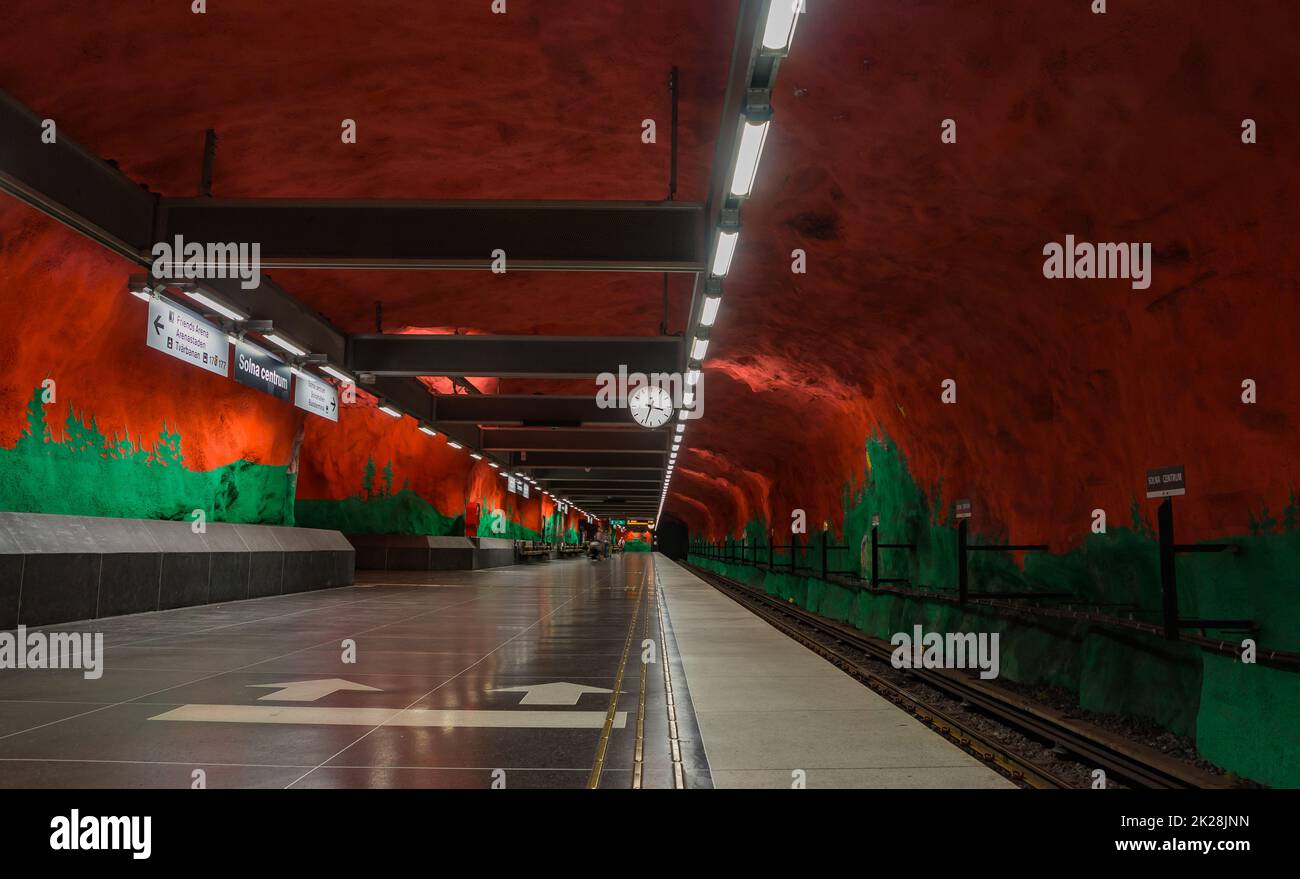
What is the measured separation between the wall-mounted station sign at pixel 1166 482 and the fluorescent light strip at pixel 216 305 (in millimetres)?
9200

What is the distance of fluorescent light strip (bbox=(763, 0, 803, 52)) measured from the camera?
4125 millimetres

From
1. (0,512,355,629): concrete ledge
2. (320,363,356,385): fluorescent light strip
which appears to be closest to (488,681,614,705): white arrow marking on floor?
(0,512,355,629): concrete ledge

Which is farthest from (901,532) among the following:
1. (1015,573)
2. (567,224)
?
(567,224)

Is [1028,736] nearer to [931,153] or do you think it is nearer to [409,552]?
[931,153]

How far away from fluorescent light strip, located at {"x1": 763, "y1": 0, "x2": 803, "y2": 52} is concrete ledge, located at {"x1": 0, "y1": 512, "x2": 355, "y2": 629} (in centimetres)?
952

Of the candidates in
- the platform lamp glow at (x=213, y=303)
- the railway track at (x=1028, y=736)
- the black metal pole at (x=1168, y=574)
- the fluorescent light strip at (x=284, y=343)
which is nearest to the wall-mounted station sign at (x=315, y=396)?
the fluorescent light strip at (x=284, y=343)

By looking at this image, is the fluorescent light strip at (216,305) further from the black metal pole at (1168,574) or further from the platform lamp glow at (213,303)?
the black metal pole at (1168,574)

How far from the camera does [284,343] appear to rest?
39.0 feet

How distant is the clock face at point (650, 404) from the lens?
14836 millimetres

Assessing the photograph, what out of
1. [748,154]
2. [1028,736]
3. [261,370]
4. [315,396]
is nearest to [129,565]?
[261,370]

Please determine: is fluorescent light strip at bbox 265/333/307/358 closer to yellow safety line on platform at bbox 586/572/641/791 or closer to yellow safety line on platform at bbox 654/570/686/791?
yellow safety line on platform at bbox 586/572/641/791
